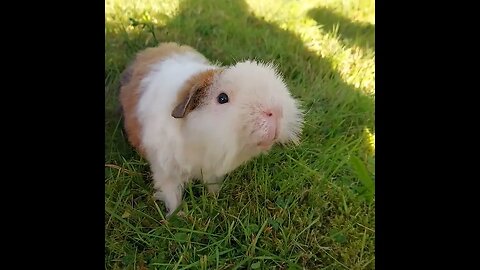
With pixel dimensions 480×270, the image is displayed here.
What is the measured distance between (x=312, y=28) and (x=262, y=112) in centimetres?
50

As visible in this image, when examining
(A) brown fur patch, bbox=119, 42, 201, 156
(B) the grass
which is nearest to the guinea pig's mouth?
(B) the grass

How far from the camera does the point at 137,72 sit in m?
2.04

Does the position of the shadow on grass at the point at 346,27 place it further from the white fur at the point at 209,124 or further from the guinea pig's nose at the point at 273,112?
the guinea pig's nose at the point at 273,112

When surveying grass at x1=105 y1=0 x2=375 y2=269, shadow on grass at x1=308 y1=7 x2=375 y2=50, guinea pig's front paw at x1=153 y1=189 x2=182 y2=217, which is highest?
shadow on grass at x1=308 y1=7 x2=375 y2=50

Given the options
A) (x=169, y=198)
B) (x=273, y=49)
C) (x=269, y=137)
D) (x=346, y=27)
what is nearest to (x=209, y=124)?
(x=269, y=137)

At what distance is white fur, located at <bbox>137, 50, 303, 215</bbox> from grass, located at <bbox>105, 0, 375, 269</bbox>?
5 centimetres

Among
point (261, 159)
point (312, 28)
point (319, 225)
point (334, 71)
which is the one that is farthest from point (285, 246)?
point (312, 28)

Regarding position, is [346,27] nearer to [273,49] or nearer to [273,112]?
[273,49]

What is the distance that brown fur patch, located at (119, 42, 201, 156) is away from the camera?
201cm

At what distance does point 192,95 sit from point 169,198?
0.37m

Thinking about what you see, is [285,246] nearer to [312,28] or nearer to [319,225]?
[319,225]

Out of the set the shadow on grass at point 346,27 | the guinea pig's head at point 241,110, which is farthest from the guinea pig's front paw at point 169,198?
the shadow on grass at point 346,27

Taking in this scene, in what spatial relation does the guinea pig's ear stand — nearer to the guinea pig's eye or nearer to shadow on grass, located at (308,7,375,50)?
the guinea pig's eye

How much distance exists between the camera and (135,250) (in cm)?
175
